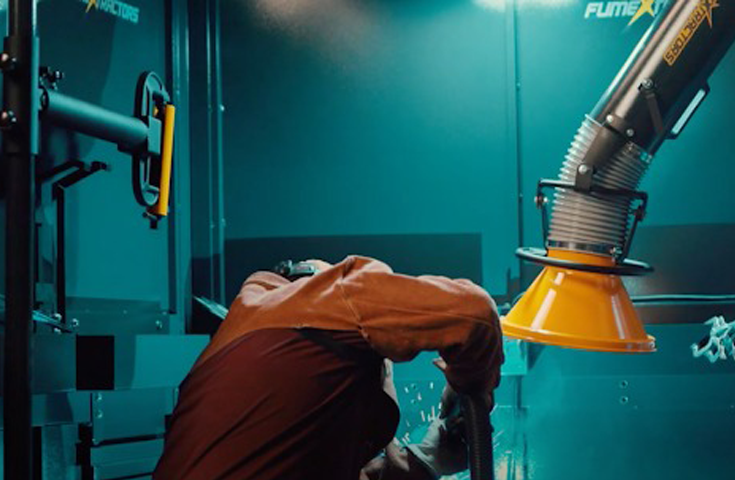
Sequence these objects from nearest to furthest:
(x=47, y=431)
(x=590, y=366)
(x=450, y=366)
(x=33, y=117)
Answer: (x=33, y=117), (x=450, y=366), (x=47, y=431), (x=590, y=366)

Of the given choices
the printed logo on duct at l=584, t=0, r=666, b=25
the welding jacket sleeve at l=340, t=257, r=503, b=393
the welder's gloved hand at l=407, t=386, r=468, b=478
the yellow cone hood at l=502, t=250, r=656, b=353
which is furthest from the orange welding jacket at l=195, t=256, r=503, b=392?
the printed logo on duct at l=584, t=0, r=666, b=25

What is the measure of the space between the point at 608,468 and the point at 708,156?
106 cm

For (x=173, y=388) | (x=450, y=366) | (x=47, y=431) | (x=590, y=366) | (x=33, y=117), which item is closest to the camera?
(x=33, y=117)

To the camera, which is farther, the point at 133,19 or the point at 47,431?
the point at 133,19

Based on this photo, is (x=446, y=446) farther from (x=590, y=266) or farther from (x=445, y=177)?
(x=445, y=177)

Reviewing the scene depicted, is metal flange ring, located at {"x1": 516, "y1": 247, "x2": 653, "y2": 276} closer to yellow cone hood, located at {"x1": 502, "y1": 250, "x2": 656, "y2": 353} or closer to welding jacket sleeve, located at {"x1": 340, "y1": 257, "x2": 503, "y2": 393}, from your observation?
yellow cone hood, located at {"x1": 502, "y1": 250, "x2": 656, "y2": 353}

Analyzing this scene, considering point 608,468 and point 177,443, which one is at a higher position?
point 177,443

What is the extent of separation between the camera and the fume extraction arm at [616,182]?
2.49 meters

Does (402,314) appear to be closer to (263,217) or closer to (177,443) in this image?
(177,443)

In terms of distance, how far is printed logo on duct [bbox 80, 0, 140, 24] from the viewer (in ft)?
9.34

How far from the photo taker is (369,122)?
3.44m

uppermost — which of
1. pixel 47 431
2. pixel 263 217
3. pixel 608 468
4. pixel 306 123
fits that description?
pixel 306 123

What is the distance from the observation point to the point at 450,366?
199cm

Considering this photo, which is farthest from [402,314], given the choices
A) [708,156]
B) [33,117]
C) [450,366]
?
[708,156]
